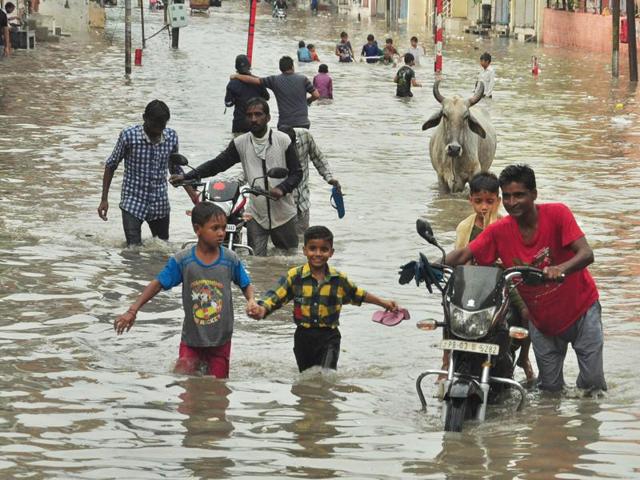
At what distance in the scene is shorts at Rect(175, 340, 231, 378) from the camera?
27.5 ft

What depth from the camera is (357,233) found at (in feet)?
49.5

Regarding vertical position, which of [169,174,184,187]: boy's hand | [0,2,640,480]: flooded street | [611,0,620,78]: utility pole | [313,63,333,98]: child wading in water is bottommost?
[0,2,640,480]: flooded street

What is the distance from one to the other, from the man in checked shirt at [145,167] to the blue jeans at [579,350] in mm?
4424

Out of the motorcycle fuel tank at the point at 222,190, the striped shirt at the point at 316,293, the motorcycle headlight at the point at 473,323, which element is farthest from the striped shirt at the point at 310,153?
the motorcycle headlight at the point at 473,323

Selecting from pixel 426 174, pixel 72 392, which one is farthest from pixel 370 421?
pixel 426 174

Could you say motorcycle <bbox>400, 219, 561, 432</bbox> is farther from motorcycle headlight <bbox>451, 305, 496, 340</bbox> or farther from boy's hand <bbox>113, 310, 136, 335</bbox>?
boy's hand <bbox>113, 310, 136, 335</bbox>

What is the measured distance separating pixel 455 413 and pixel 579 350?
105 cm

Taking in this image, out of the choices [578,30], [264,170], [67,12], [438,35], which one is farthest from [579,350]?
[67,12]

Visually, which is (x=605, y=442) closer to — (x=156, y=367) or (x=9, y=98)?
(x=156, y=367)

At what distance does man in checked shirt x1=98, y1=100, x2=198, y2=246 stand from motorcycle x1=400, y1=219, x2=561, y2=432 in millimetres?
4835

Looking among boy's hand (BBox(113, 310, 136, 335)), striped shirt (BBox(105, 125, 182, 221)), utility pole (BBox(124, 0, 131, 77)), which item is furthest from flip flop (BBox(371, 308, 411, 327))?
utility pole (BBox(124, 0, 131, 77))

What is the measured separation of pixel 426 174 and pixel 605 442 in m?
13.0

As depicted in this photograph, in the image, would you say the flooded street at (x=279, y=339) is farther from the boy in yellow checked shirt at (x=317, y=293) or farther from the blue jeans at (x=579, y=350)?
the boy in yellow checked shirt at (x=317, y=293)

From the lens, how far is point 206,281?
26.9ft
